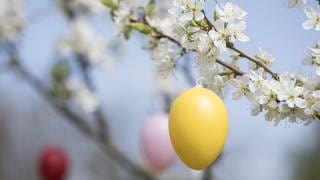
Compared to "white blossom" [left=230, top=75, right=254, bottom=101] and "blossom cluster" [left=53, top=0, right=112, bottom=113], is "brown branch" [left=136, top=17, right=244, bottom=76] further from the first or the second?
"blossom cluster" [left=53, top=0, right=112, bottom=113]

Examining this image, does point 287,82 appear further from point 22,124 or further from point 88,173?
point 22,124

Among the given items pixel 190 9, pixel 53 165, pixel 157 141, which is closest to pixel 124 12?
pixel 190 9

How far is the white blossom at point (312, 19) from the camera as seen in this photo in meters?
0.80

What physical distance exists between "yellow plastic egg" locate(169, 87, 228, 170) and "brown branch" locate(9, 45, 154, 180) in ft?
4.61

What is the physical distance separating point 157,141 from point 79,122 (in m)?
0.35

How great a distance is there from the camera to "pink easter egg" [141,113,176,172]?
6.97ft

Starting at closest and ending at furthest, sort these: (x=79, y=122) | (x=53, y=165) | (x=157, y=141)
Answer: (x=157, y=141) → (x=79, y=122) → (x=53, y=165)

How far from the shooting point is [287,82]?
0.80 m

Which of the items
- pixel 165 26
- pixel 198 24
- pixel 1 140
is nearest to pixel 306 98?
pixel 198 24

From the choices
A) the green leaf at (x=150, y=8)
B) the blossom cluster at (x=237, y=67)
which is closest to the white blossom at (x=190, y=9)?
the blossom cluster at (x=237, y=67)

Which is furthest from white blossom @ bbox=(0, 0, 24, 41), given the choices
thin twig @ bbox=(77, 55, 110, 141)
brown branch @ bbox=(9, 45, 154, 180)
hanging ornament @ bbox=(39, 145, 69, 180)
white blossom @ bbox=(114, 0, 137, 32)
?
white blossom @ bbox=(114, 0, 137, 32)

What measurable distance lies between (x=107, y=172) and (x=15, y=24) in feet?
15.0

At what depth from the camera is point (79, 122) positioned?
7.63 feet

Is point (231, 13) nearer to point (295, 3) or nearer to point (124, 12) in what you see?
point (295, 3)
